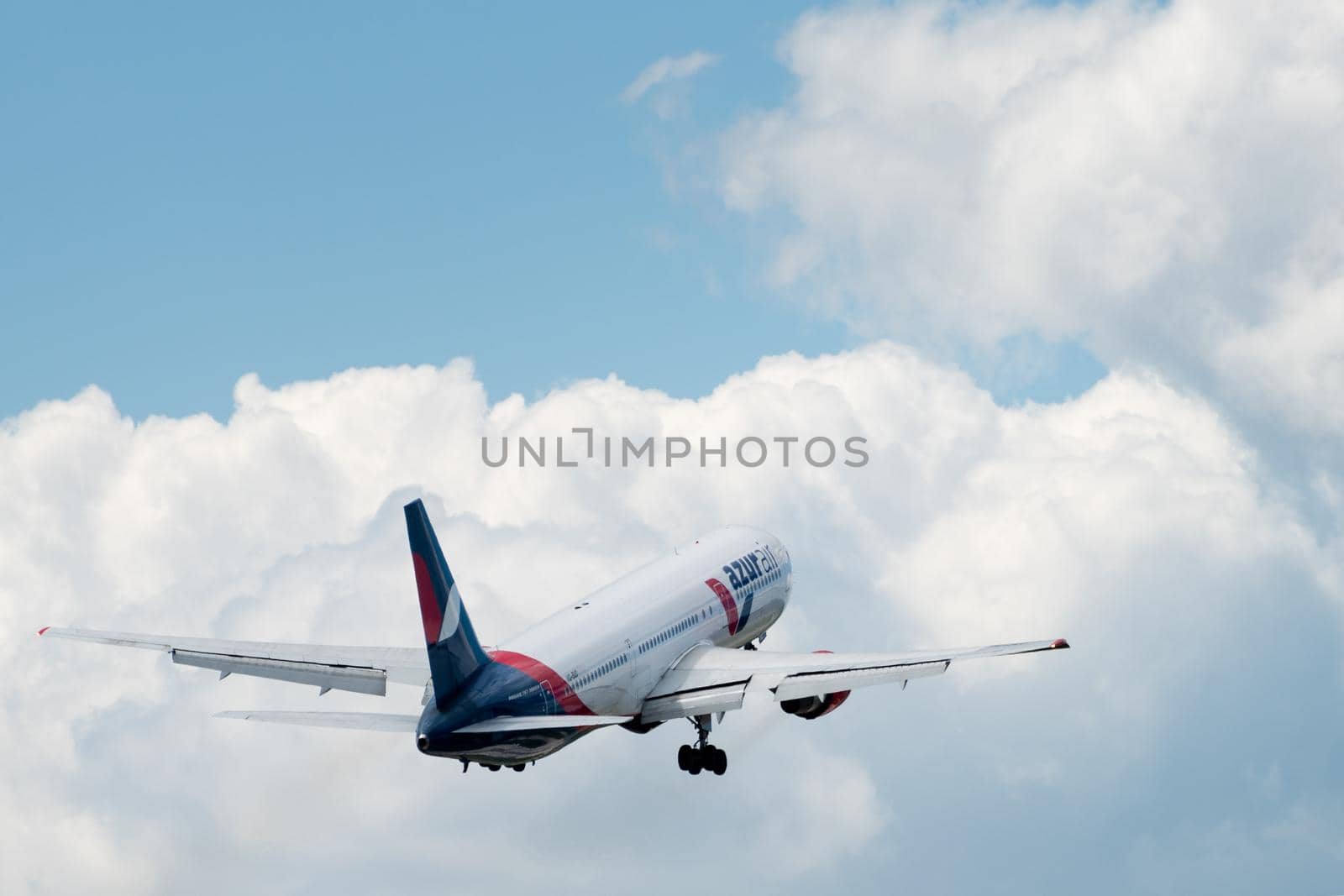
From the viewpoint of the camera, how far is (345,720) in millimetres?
Answer: 52844

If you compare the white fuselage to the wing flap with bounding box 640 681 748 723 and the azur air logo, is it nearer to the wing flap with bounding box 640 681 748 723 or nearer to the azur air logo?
the azur air logo

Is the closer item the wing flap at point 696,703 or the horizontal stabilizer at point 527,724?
the horizontal stabilizer at point 527,724

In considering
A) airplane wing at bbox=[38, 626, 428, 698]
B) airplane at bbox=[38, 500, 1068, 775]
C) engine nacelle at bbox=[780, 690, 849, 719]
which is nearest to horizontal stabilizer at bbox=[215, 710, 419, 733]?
airplane at bbox=[38, 500, 1068, 775]

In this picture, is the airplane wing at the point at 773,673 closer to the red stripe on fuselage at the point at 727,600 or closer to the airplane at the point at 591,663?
the airplane at the point at 591,663

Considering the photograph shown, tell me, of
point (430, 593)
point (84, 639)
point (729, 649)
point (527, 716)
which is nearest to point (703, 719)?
point (729, 649)

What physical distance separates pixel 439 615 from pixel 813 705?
1870 cm

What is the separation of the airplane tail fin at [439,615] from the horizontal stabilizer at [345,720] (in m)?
1.76

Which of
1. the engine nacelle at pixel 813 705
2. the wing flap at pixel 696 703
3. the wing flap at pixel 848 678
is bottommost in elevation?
the wing flap at pixel 848 678

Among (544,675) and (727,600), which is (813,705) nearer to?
(727,600)

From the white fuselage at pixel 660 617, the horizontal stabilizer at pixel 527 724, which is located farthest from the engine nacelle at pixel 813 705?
the horizontal stabilizer at pixel 527 724

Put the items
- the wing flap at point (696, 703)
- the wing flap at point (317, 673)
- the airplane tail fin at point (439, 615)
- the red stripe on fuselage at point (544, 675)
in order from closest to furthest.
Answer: the airplane tail fin at point (439, 615)
the red stripe on fuselage at point (544, 675)
the wing flap at point (317, 673)
the wing flap at point (696, 703)

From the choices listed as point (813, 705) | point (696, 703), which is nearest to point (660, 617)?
point (696, 703)

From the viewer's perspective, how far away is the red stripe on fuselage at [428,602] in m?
50.5

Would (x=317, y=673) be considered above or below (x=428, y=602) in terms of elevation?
above
